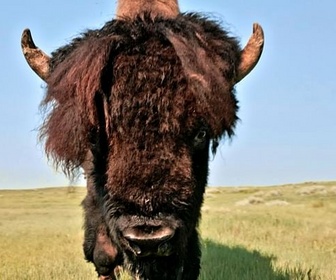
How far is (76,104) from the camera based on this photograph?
5.04m

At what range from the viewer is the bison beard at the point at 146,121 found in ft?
15.1

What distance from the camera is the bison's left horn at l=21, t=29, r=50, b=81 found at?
588 cm

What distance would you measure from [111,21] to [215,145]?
4.46 feet

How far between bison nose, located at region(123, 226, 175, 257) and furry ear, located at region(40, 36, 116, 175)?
908 mm

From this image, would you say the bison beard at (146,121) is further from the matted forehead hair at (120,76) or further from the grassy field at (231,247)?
the grassy field at (231,247)

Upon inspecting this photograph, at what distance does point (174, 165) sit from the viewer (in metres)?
4.71

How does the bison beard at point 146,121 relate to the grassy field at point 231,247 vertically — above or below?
above

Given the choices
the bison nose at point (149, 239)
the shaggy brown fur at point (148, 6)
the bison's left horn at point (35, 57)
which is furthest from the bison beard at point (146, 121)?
the shaggy brown fur at point (148, 6)

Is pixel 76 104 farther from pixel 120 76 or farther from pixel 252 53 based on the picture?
pixel 252 53

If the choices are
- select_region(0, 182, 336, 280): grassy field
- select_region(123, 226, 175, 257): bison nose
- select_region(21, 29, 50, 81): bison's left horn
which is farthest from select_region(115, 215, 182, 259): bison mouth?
select_region(21, 29, 50, 81): bison's left horn

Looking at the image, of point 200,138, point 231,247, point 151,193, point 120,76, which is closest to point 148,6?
point 120,76

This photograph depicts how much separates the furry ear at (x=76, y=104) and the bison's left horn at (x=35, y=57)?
2.05 feet

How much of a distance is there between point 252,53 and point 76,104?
5.32 ft

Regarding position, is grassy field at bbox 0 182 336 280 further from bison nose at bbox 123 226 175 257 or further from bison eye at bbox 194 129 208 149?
bison nose at bbox 123 226 175 257
